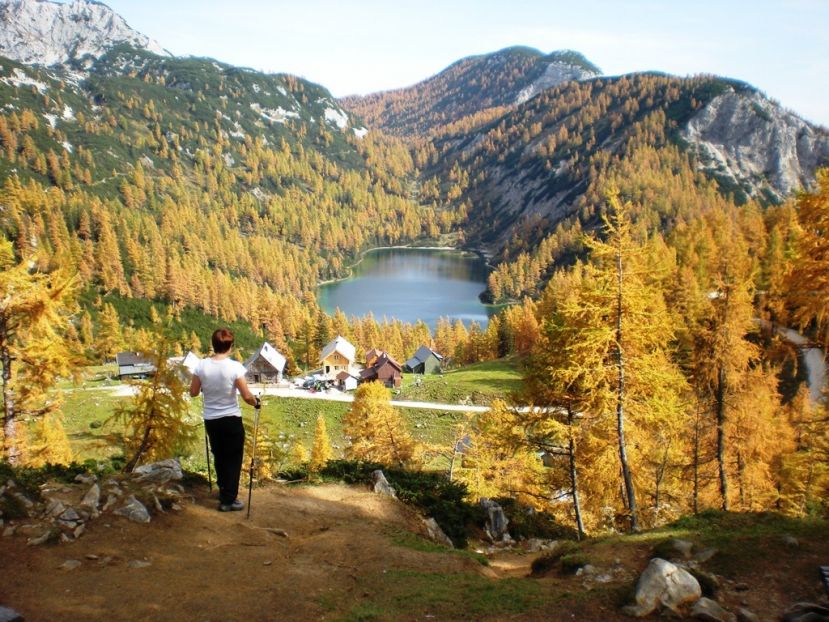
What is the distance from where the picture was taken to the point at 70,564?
6867mm

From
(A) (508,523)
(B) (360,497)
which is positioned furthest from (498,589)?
(A) (508,523)

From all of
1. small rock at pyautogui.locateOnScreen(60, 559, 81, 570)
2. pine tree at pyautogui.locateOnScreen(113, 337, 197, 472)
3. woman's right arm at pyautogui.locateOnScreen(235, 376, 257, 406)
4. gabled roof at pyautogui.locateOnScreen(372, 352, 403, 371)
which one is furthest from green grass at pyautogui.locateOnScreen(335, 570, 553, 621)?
gabled roof at pyautogui.locateOnScreen(372, 352, 403, 371)

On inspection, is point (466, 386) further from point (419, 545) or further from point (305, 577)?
point (305, 577)

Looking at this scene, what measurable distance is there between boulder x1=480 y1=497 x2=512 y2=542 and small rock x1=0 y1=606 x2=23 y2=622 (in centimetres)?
1252

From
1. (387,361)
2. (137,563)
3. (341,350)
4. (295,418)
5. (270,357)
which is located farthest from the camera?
(341,350)

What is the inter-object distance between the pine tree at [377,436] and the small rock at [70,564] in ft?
69.3

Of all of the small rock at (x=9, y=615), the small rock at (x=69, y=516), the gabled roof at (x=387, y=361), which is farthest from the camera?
the gabled roof at (x=387, y=361)

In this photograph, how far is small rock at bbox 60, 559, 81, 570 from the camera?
22.2 feet

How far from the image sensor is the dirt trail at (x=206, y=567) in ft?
20.1

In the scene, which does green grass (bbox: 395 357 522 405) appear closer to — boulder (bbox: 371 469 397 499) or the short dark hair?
boulder (bbox: 371 469 397 499)

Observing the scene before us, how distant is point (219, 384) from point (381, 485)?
7.58 m

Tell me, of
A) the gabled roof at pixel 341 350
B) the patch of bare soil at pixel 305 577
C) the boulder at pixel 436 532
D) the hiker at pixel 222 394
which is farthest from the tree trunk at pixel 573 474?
the gabled roof at pixel 341 350


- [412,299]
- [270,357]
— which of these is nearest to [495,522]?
[270,357]

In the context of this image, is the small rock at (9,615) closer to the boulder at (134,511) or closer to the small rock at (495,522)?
the boulder at (134,511)
